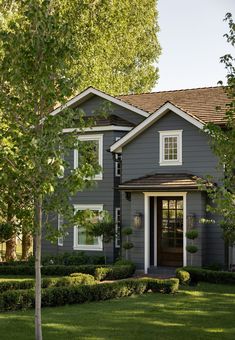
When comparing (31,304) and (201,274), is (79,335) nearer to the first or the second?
(31,304)

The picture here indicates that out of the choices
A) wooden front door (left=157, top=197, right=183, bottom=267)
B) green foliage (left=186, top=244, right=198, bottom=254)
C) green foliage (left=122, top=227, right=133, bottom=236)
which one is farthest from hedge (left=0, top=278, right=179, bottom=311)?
wooden front door (left=157, top=197, right=183, bottom=267)

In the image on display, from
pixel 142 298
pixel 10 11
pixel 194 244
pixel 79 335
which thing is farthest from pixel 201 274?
pixel 10 11

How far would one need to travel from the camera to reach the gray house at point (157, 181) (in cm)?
2103

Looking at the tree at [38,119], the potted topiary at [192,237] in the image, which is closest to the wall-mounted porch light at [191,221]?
the potted topiary at [192,237]

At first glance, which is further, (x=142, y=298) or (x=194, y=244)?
(x=194, y=244)

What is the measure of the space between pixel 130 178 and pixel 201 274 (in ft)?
19.6

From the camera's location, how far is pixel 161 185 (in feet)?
69.6

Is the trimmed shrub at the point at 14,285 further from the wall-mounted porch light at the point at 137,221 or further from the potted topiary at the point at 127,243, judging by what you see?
the wall-mounted porch light at the point at 137,221

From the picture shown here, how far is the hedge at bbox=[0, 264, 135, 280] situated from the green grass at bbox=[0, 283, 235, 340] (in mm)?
3672

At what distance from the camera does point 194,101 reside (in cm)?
2473

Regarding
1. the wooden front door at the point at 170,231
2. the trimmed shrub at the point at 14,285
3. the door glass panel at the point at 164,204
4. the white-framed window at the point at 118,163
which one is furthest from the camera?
the white-framed window at the point at 118,163

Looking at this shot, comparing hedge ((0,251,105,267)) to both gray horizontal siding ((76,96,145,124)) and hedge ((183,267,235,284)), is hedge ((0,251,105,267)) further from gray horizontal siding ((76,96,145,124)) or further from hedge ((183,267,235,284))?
gray horizontal siding ((76,96,145,124))

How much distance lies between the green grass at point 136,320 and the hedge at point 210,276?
2485 mm

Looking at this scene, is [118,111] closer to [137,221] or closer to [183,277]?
[137,221]
